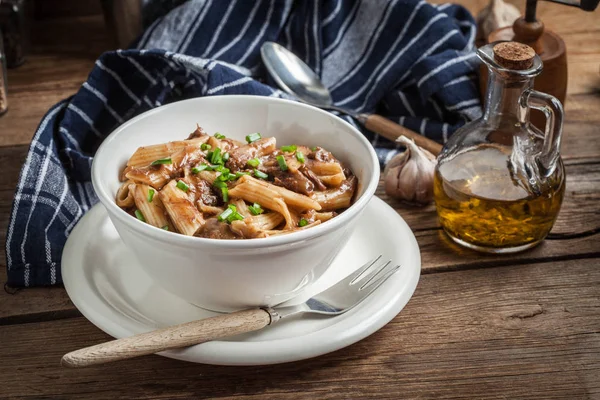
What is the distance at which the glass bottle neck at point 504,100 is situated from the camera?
4.85 ft

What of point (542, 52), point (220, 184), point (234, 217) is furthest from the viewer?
point (542, 52)

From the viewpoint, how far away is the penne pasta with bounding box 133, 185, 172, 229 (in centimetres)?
132

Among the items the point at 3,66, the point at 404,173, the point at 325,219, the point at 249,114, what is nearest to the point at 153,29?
the point at 3,66

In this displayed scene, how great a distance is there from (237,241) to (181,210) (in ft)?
0.61

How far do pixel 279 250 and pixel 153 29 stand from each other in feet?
4.07

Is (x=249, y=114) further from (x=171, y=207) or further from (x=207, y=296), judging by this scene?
(x=207, y=296)

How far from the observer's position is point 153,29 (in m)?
2.21

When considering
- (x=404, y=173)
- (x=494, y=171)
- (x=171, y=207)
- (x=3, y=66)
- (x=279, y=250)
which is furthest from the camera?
(x=3, y=66)

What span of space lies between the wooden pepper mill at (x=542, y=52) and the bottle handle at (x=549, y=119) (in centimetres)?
48

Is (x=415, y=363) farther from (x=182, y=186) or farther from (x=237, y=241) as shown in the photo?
(x=182, y=186)

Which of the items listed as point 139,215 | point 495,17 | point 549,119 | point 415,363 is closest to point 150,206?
point 139,215

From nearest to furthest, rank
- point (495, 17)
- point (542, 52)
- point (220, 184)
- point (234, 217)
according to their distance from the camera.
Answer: point (234, 217) → point (220, 184) → point (542, 52) → point (495, 17)

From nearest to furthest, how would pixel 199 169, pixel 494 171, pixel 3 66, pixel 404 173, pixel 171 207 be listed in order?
pixel 171 207 < pixel 199 169 < pixel 494 171 < pixel 404 173 < pixel 3 66

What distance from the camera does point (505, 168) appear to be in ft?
5.08
